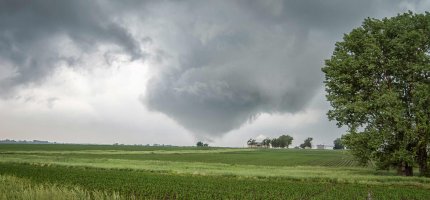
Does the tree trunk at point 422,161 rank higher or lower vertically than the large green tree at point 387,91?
lower

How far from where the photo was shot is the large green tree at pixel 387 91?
138 ft

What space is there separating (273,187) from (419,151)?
74.8 feet

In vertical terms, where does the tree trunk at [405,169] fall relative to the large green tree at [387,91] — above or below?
below

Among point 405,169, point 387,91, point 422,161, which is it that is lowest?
point 405,169

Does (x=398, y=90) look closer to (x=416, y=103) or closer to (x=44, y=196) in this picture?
(x=416, y=103)

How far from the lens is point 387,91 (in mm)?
43312

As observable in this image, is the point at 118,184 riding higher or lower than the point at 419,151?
lower

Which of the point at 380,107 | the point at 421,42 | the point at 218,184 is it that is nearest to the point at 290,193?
the point at 218,184

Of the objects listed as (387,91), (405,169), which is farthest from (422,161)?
(387,91)

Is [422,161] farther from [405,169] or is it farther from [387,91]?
[387,91]

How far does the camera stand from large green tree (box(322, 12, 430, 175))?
138 feet

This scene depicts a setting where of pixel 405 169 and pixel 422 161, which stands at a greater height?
pixel 422 161

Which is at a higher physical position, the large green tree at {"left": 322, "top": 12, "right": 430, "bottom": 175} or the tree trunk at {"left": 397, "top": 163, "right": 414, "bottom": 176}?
the large green tree at {"left": 322, "top": 12, "right": 430, "bottom": 175}

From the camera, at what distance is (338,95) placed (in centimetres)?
4750
